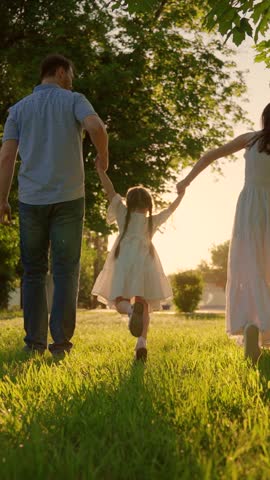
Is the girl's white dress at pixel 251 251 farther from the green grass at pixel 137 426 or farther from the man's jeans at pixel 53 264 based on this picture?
the man's jeans at pixel 53 264

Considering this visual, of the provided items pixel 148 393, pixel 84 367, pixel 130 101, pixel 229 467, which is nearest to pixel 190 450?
pixel 229 467

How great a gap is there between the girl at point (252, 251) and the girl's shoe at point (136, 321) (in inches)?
38.0

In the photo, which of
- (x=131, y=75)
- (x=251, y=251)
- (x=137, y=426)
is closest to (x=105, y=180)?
(x=251, y=251)

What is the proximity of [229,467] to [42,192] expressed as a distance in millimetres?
4047

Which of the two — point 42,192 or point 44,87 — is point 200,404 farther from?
point 44,87

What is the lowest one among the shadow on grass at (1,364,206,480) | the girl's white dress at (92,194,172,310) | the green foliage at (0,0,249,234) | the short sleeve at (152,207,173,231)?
the shadow on grass at (1,364,206,480)

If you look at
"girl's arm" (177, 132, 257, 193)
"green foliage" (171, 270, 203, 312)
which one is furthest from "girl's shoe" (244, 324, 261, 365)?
"green foliage" (171, 270, 203, 312)

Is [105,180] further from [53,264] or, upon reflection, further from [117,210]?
[53,264]

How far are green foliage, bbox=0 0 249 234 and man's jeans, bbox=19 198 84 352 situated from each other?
15412 mm

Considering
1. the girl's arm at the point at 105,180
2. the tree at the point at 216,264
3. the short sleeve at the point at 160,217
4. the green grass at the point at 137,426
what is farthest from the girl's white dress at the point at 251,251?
the tree at the point at 216,264

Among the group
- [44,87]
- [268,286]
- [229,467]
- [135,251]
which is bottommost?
[229,467]

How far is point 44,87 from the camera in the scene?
6.16 m

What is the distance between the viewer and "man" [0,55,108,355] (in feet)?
19.5

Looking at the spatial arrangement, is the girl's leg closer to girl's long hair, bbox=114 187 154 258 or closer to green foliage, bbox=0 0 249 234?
girl's long hair, bbox=114 187 154 258
